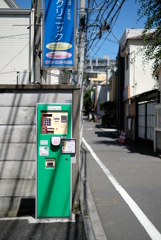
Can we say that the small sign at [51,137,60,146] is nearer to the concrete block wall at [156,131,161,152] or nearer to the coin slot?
the coin slot

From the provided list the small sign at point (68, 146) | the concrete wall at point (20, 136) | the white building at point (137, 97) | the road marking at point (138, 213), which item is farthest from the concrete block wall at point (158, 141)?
the small sign at point (68, 146)

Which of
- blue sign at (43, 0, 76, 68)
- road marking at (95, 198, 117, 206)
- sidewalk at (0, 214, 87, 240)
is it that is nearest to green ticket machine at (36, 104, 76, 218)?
sidewalk at (0, 214, 87, 240)

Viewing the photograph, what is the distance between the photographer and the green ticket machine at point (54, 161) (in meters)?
5.41

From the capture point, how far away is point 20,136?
235 inches

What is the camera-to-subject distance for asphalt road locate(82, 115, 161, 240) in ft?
17.3

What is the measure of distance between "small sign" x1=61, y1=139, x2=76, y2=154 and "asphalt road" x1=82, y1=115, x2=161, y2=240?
1484 millimetres

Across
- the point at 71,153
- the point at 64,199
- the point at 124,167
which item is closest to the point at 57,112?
the point at 71,153

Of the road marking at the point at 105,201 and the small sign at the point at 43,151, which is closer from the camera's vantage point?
the small sign at the point at 43,151

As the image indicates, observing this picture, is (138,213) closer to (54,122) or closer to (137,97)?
(54,122)

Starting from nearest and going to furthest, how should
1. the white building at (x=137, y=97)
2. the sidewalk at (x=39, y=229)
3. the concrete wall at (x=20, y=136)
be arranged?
the sidewalk at (x=39, y=229) → the concrete wall at (x=20, y=136) → the white building at (x=137, y=97)

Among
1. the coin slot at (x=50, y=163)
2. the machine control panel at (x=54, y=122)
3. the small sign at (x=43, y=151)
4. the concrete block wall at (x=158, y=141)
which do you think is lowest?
the concrete block wall at (x=158, y=141)

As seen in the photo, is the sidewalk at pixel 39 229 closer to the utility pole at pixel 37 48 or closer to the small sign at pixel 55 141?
the small sign at pixel 55 141

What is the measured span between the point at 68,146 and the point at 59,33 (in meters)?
2.97

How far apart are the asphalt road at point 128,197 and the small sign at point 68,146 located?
1.48 m
